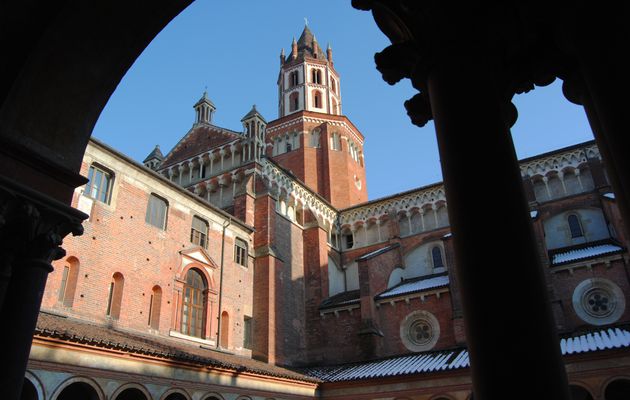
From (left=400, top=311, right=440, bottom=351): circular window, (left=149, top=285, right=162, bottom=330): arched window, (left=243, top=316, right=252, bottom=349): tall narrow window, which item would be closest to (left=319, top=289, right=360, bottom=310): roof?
(left=400, top=311, right=440, bottom=351): circular window

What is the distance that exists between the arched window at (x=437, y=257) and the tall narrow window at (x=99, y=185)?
18836 mm

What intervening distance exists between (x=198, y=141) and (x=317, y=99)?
1468 centimetres

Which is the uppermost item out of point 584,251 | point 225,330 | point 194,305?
point 584,251

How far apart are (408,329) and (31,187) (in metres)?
22.7

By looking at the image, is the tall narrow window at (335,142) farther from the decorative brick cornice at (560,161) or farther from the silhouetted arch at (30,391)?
the silhouetted arch at (30,391)

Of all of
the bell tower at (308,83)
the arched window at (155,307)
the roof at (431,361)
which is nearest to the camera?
the arched window at (155,307)

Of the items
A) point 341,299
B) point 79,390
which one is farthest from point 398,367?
point 79,390

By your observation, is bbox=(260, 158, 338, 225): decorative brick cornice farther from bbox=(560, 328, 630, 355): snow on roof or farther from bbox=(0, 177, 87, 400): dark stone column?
bbox=(0, 177, 87, 400): dark stone column

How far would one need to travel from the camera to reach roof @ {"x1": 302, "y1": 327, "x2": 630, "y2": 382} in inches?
725

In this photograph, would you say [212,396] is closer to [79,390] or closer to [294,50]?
[79,390]

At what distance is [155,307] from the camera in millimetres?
18562

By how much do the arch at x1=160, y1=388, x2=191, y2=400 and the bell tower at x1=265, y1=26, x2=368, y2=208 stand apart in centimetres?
2031

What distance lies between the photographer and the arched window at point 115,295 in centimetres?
1677

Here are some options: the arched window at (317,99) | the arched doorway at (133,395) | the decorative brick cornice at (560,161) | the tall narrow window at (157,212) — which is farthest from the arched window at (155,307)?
the arched window at (317,99)
